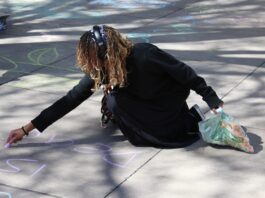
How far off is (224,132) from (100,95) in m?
1.64

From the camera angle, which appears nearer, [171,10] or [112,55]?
[112,55]

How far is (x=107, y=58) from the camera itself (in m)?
4.12

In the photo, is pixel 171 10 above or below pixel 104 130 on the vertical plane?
above

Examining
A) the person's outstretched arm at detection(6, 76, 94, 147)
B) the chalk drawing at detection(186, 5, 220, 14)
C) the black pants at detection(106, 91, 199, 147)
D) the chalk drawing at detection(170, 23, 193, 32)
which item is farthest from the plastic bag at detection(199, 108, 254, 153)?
the chalk drawing at detection(186, 5, 220, 14)

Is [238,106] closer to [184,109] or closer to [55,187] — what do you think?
[184,109]

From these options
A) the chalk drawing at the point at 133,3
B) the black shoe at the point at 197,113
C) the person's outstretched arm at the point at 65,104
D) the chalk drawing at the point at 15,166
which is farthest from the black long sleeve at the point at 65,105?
the chalk drawing at the point at 133,3

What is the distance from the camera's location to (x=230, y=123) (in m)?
4.30

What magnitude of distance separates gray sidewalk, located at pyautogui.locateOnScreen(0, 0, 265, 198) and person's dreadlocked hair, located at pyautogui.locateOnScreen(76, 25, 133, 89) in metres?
0.60

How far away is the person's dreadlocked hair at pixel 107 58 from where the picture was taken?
4.12m

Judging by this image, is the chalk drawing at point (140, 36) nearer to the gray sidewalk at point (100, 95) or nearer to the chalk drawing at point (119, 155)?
the gray sidewalk at point (100, 95)

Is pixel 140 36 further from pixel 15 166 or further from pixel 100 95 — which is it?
pixel 15 166

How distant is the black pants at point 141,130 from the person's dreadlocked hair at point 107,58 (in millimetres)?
315

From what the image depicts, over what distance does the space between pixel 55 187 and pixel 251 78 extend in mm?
2732

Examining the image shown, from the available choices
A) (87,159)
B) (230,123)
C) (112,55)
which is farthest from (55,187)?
(230,123)
